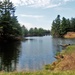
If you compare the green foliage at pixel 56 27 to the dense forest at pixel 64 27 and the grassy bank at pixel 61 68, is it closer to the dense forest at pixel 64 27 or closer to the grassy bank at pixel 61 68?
the dense forest at pixel 64 27

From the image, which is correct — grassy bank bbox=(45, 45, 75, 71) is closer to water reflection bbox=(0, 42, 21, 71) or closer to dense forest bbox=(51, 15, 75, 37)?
water reflection bbox=(0, 42, 21, 71)

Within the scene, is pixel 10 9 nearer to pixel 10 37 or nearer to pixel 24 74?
pixel 10 37

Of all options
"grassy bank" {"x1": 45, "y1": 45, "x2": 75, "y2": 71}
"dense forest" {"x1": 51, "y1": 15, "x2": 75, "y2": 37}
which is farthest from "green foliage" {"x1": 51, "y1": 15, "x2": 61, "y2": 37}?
"grassy bank" {"x1": 45, "y1": 45, "x2": 75, "y2": 71}

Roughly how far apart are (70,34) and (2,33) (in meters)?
82.1

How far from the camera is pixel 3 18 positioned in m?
80.4

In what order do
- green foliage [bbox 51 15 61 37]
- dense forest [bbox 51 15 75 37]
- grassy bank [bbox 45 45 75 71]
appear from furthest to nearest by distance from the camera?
1. green foliage [bbox 51 15 61 37]
2. dense forest [bbox 51 15 75 37]
3. grassy bank [bbox 45 45 75 71]

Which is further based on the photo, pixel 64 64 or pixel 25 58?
pixel 25 58

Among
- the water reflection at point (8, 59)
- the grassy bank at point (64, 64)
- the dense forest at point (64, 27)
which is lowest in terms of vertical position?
the water reflection at point (8, 59)

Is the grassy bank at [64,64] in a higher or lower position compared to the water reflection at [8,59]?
higher

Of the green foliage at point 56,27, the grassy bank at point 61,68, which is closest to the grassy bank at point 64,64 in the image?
the grassy bank at point 61,68

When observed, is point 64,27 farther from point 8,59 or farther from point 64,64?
point 64,64

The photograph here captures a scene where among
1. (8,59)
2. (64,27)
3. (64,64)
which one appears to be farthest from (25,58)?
Result: (64,27)

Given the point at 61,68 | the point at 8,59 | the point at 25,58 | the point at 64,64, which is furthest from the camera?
the point at 25,58

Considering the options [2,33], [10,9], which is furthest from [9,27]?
[10,9]
